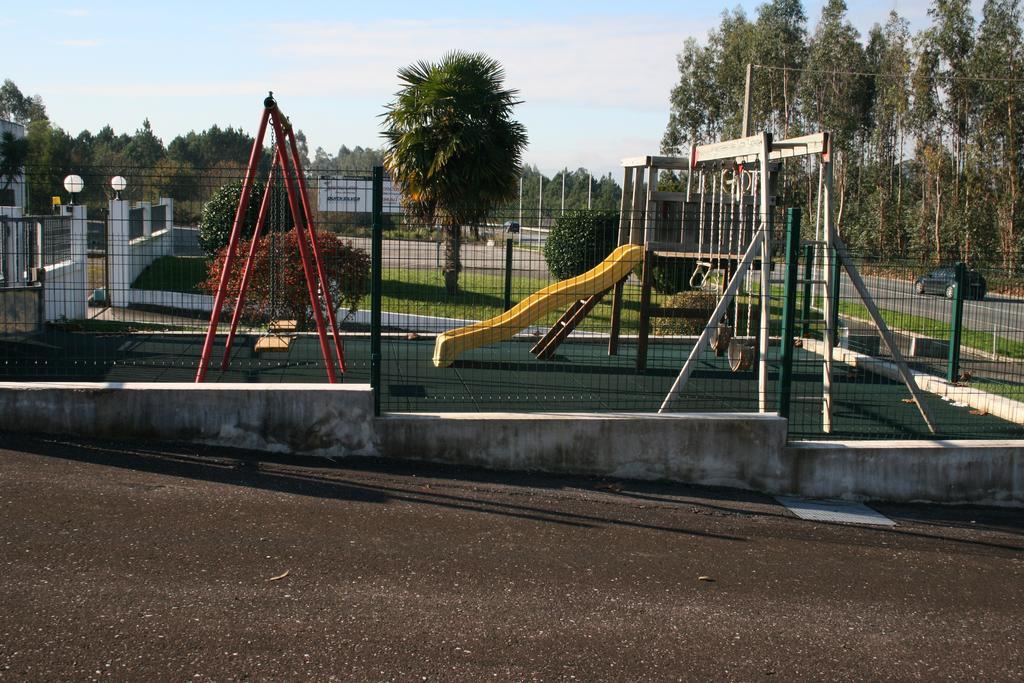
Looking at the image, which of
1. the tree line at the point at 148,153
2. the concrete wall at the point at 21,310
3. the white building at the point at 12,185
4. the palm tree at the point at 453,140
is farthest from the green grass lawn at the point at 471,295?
the white building at the point at 12,185

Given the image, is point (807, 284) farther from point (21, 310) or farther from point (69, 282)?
point (69, 282)

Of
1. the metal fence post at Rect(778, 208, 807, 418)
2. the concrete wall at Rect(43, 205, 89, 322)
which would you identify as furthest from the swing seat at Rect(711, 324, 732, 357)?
the concrete wall at Rect(43, 205, 89, 322)

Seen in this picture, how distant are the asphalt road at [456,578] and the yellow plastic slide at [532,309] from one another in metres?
3.50

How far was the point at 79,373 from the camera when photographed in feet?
33.4

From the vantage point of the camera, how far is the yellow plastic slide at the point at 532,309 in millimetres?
11148

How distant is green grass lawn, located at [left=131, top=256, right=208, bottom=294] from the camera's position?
1239 centimetres

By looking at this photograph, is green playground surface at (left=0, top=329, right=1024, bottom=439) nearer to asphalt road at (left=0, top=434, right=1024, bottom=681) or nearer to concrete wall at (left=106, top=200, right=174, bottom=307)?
concrete wall at (left=106, top=200, right=174, bottom=307)

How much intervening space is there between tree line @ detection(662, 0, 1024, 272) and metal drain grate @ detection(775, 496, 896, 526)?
2588 cm

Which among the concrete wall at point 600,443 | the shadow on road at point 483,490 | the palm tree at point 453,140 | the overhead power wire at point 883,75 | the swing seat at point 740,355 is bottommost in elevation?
the shadow on road at point 483,490

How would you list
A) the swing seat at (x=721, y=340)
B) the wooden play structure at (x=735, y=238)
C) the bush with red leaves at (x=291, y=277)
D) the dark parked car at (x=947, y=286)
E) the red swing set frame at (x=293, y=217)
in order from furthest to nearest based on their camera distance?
1. the bush with red leaves at (x=291, y=277)
2. the swing seat at (x=721, y=340)
3. the dark parked car at (x=947, y=286)
4. the red swing set frame at (x=293, y=217)
5. the wooden play structure at (x=735, y=238)

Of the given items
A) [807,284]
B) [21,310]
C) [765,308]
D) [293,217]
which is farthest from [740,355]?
[21,310]

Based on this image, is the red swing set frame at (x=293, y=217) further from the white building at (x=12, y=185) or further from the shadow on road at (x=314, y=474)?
the white building at (x=12, y=185)

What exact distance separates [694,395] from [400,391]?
2951 millimetres

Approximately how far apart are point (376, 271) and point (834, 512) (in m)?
3.97
